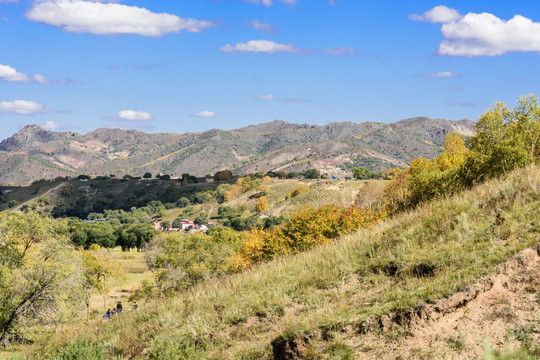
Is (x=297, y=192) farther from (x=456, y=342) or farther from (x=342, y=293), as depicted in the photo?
(x=456, y=342)

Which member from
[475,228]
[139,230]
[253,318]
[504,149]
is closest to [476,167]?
[504,149]

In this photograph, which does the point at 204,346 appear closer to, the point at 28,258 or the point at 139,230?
the point at 28,258

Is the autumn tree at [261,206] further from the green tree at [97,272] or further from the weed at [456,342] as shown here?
the weed at [456,342]

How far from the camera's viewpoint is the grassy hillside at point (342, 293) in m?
8.66

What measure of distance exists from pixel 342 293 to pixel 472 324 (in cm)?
323

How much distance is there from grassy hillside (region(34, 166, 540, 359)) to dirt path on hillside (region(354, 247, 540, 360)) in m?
0.09

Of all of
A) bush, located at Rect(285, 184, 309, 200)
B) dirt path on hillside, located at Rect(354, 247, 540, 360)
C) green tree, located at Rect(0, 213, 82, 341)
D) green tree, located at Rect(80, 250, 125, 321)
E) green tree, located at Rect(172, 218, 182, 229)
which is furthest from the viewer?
bush, located at Rect(285, 184, 309, 200)

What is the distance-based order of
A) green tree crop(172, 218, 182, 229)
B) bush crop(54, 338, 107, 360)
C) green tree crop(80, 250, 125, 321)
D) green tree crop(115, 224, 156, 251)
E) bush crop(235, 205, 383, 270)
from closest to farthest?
bush crop(54, 338, 107, 360) < bush crop(235, 205, 383, 270) < green tree crop(80, 250, 125, 321) < green tree crop(115, 224, 156, 251) < green tree crop(172, 218, 182, 229)

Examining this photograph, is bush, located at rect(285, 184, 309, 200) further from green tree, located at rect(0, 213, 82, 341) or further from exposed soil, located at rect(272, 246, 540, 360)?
exposed soil, located at rect(272, 246, 540, 360)

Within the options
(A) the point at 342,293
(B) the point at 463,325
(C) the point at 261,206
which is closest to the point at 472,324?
(B) the point at 463,325

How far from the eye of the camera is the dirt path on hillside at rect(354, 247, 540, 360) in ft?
23.8

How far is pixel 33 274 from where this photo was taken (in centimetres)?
2553

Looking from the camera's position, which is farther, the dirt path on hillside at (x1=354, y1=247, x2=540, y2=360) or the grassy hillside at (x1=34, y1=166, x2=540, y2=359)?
the grassy hillside at (x1=34, y1=166, x2=540, y2=359)

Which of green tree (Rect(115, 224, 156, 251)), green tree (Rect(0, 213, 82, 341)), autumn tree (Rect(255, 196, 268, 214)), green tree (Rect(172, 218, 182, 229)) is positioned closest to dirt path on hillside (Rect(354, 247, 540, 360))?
green tree (Rect(0, 213, 82, 341))
